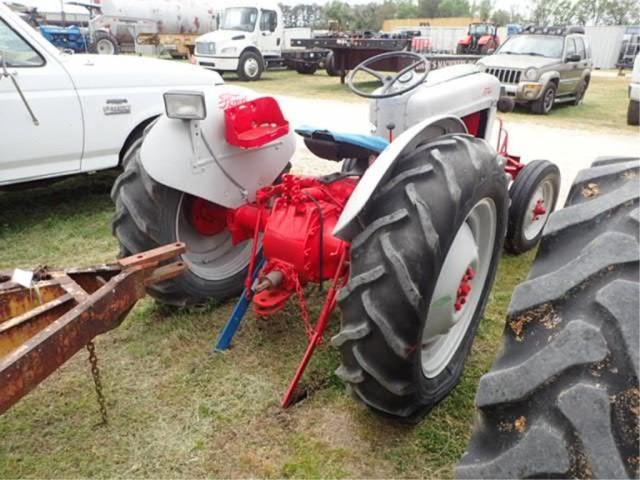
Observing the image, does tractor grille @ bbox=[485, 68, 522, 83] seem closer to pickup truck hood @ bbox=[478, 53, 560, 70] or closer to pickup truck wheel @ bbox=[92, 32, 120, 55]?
pickup truck hood @ bbox=[478, 53, 560, 70]

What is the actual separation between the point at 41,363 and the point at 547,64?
499 inches

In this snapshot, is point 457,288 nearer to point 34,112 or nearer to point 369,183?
point 369,183

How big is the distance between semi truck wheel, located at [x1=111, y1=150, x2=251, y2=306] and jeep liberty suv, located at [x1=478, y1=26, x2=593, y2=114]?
9.69 meters

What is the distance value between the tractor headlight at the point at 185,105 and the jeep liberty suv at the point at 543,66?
10.1 metres

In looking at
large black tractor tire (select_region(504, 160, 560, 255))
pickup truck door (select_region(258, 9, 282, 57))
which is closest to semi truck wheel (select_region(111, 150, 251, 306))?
large black tractor tire (select_region(504, 160, 560, 255))

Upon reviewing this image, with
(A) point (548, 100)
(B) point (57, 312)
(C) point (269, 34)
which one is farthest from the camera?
(C) point (269, 34)

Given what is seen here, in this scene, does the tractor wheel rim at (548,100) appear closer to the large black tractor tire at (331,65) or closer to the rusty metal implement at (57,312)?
the large black tractor tire at (331,65)

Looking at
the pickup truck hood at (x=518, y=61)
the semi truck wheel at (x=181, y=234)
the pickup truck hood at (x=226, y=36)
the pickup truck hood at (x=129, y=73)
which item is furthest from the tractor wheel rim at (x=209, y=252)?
the pickup truck hood at (x=226, y=36)

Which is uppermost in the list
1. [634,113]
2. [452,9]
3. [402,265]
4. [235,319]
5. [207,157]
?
[452,9]

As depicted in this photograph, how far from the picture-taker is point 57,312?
1902mm

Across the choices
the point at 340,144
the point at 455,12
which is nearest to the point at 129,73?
the point at 340,144

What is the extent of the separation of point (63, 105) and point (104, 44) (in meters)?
23.5

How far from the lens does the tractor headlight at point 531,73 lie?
11.6 m

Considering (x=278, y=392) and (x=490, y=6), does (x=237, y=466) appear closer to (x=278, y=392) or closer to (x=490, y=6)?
(x=278, y=392)
